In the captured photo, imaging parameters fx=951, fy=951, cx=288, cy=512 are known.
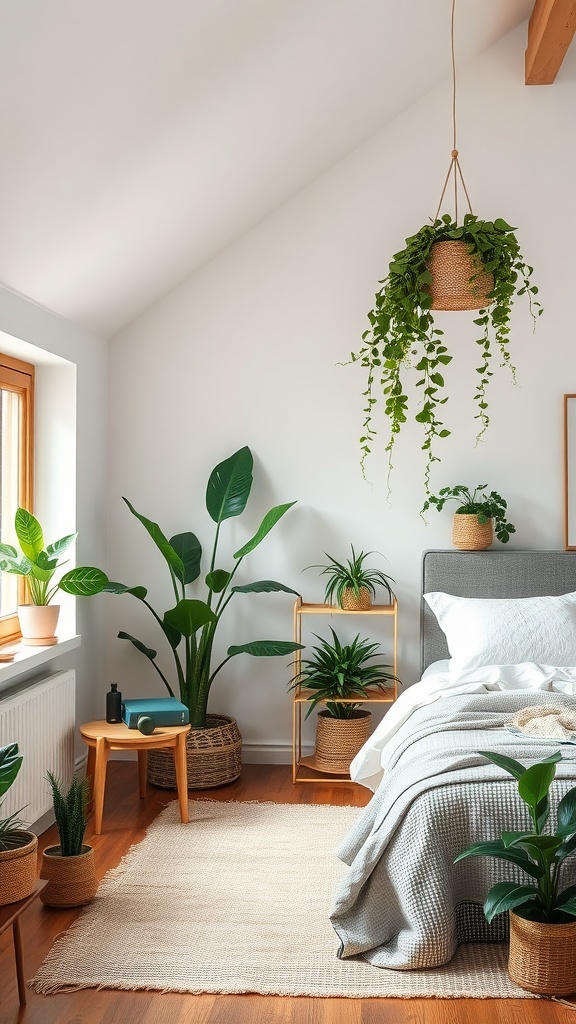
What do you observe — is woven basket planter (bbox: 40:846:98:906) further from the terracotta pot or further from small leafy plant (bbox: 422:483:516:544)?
small leafy plant (bbox: 422:483:516:544)

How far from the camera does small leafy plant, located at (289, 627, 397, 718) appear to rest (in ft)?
15.3

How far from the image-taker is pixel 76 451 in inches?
179

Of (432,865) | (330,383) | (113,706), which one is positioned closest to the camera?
(432,865)

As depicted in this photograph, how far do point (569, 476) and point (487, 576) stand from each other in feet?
2.21

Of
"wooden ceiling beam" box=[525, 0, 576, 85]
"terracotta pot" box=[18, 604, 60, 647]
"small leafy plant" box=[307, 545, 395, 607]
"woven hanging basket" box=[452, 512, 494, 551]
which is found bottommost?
"terracotta pot" box=[18, 604, 60, 647]

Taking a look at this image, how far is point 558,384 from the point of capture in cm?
486

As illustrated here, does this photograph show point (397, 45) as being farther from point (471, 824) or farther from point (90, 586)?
point (471, 824)

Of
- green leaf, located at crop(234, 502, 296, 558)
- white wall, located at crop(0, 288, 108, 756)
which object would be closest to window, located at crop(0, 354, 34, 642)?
white wall, located at crop(0, 288, 108, 756)

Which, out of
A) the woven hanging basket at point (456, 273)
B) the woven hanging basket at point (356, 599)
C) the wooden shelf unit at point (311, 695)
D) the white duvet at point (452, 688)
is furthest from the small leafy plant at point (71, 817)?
the woven hanging basket at point (456, 273)

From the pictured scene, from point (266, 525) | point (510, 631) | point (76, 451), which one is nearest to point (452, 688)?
point (510, 631)

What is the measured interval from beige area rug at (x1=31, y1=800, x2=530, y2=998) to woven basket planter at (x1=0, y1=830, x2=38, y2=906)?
35 centimetres

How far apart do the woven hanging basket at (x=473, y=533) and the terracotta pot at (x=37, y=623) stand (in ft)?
6.51

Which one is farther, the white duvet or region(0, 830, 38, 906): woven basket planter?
the white duvet

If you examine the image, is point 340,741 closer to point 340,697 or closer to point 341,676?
point 340,697
